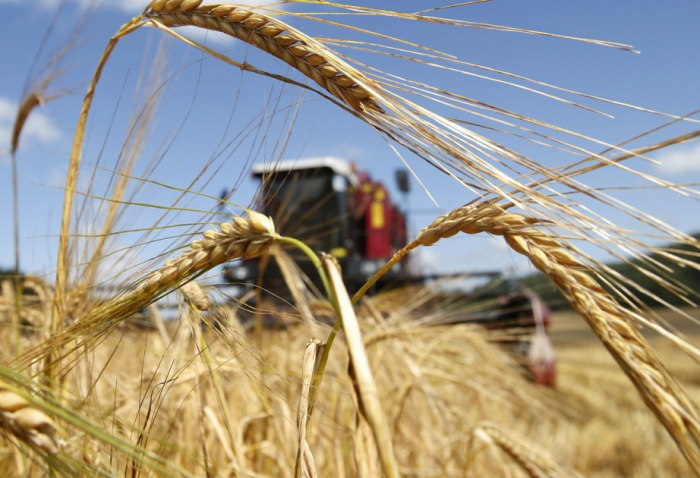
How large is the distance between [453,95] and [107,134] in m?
0.51

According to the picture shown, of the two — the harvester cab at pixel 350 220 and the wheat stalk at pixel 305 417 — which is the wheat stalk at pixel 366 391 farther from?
the harvester cab at pixel 350 220

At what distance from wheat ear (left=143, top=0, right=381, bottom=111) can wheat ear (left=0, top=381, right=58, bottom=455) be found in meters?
0.39

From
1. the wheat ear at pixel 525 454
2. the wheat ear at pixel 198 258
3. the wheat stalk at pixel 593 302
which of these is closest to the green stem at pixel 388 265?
the wheat stalk at pixel 593 302

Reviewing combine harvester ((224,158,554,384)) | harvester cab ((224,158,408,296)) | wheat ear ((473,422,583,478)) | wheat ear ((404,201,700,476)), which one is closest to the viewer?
wheat ear ((404,201,700,476))

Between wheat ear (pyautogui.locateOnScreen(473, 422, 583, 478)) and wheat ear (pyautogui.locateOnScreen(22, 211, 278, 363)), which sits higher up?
wheat ear (pyautogui.locateOnScreen(22, 211, 278, 363))

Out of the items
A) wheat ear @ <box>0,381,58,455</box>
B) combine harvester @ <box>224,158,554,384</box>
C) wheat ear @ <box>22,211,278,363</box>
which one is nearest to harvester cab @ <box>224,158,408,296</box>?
combine harvester @ <box>224,158,554,384</box>

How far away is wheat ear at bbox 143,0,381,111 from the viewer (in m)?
0.52

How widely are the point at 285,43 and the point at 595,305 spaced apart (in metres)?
0.44

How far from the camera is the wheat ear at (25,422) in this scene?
1.11 feet

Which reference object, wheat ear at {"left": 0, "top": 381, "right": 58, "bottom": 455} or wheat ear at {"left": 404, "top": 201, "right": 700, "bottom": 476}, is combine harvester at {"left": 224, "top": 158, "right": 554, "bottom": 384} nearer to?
wheat ear at {"left": 404, "top": 201, "right": 700, "bottom": 476}

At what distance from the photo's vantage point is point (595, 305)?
0.49m

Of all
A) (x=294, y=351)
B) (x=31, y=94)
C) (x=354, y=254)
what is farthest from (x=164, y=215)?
(x=354, y=254)

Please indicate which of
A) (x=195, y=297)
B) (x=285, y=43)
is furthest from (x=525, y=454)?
(x=285, y=43)

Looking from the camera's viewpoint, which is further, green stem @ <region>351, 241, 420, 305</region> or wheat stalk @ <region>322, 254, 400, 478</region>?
green stem @ <region>351, 241, 420, 305</region>
